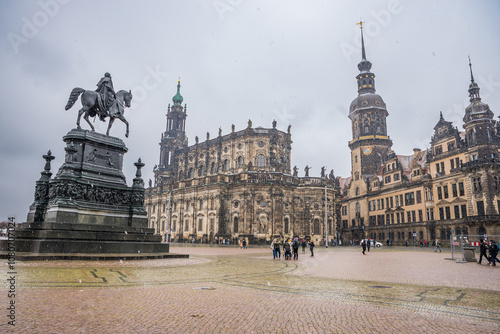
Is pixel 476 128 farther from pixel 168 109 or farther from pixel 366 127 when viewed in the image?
pixel 168 109

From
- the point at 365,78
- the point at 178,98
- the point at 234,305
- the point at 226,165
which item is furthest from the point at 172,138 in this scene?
the point at 234,305

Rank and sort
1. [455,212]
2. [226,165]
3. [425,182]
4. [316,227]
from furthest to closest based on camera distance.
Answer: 1. [226,165]
2. [316,227]
3. [425,182]
4. [455,212]

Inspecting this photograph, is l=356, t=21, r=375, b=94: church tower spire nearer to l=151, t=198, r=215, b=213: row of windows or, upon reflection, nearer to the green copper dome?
the green copper dome

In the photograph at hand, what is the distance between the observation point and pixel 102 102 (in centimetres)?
1972

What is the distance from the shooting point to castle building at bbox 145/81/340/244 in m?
55.6

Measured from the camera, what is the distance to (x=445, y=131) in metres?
49.8

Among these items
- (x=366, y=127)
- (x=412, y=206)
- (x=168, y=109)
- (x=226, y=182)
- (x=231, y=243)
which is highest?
(x=168, y=109)

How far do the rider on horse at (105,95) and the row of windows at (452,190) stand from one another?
45.6 m

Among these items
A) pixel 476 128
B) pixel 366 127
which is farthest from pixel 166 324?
pixel 366 127

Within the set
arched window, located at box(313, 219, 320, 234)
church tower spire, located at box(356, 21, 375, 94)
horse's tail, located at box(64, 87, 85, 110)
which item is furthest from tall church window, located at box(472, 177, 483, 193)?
horse's tail, located at box(64, 87, 85, 110)

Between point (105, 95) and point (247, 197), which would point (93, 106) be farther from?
point (247, 197)

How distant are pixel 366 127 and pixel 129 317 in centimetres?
7570

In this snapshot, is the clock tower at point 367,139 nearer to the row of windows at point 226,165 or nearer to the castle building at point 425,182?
the castle building at point 425,182

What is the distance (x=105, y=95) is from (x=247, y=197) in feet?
123
